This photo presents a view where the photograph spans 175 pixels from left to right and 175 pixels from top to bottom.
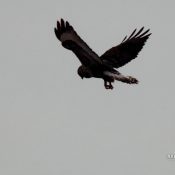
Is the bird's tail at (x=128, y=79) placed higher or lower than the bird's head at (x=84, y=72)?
lower

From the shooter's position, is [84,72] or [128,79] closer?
[128,79]

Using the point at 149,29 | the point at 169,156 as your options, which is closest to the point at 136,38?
the point at 149,29

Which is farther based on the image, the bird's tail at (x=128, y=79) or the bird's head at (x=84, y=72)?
the bird's head at (x=84, y=72)

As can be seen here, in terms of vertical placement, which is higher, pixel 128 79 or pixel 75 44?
pixel 75 44

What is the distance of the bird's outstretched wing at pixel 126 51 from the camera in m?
A: 43.2

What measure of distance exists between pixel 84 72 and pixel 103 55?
88cm

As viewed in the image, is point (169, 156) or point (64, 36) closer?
point (64, 36)

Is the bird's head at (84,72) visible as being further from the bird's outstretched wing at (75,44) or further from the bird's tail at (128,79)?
the bird's tail at (128,79)

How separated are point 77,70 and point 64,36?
118 centimetres

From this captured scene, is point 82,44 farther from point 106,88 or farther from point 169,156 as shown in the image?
point 169,156

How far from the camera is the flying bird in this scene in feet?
138

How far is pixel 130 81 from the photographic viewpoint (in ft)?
135

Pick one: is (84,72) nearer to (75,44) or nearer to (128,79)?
(75,44)

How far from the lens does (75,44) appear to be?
1661 inches
